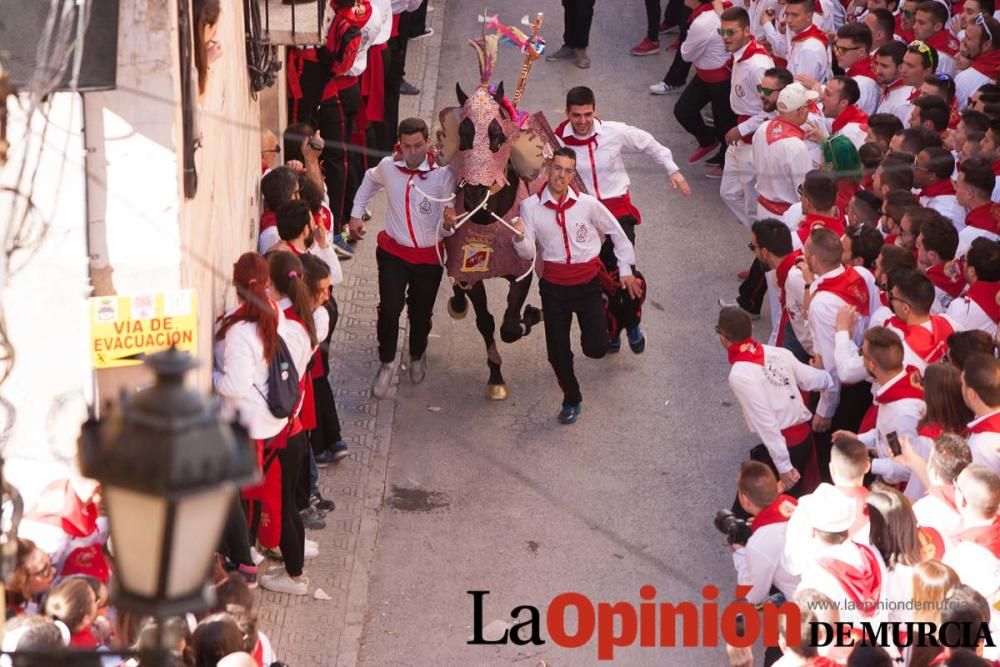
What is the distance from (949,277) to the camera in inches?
336

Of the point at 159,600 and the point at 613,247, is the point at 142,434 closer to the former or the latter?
the point at 159,600

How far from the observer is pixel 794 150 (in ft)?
33.6

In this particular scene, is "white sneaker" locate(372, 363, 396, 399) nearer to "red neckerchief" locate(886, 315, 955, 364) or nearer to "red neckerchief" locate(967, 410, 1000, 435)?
"red neckerchief" locate(886, 315, 955, 364)

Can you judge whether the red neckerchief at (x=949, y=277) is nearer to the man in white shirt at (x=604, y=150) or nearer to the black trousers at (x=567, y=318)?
the man in white shirt at (x=604, y=150)

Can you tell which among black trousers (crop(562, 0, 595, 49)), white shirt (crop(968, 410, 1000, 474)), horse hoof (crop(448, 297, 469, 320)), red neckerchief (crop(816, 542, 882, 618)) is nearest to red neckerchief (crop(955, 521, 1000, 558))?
red neckerchief (crop(816, 542, 882, 618))

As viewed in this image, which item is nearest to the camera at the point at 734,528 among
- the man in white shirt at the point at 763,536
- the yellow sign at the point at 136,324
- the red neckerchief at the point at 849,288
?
the man in white shirt at the point at 763,536

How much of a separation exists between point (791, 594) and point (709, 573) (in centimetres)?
159

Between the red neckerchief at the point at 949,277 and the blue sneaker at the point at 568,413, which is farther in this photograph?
the blue sneaker at the point at 568,413

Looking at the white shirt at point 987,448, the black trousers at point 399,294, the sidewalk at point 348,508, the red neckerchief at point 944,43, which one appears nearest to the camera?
the white shirt at point 987,448

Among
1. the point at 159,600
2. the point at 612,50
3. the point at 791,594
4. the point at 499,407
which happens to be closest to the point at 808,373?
the point at 791,594

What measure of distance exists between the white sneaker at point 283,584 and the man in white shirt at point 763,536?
91.4 inches

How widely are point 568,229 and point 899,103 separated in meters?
3.40

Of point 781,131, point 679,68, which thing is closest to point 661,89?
point 679,68

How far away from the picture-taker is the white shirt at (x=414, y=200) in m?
9.14
